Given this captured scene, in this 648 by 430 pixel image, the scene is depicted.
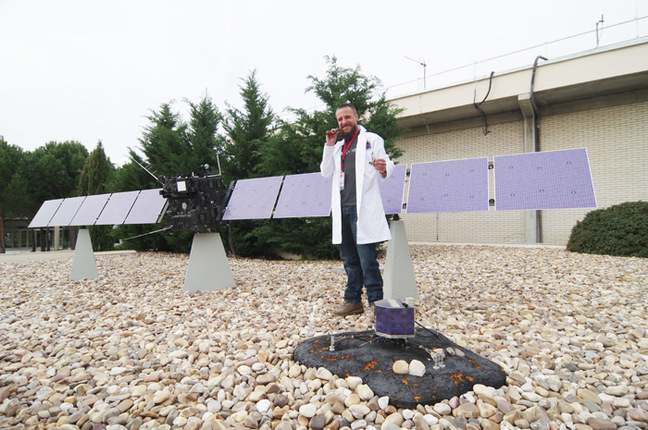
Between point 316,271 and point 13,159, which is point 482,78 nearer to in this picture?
point 316,271

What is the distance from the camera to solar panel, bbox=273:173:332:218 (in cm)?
468

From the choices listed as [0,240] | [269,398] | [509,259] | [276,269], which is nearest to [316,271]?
[276,269]

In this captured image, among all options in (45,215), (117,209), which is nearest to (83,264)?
(117,209)

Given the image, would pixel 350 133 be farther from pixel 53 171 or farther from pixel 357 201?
pixel 53 171

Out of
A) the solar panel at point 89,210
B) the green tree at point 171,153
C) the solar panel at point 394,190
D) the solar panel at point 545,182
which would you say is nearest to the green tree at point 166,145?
the green tree at point 171,153

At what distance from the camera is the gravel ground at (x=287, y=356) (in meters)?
1.80

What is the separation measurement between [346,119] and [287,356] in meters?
2.16

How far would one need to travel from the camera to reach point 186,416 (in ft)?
6.04

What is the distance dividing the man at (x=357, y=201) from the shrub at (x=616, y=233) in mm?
6044

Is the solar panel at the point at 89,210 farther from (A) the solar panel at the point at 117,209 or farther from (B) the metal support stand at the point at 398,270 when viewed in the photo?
(B) the metal support stand at the point at 398,270

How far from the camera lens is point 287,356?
2.48m

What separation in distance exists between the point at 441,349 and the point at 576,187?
2.46m

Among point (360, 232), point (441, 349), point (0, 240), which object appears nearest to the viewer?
point (441, 349)

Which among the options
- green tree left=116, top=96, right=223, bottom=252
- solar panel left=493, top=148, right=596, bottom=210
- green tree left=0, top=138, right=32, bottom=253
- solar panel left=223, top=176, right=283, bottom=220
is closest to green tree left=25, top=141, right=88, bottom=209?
green tree left=0, top=138, right=32, bottom=253
